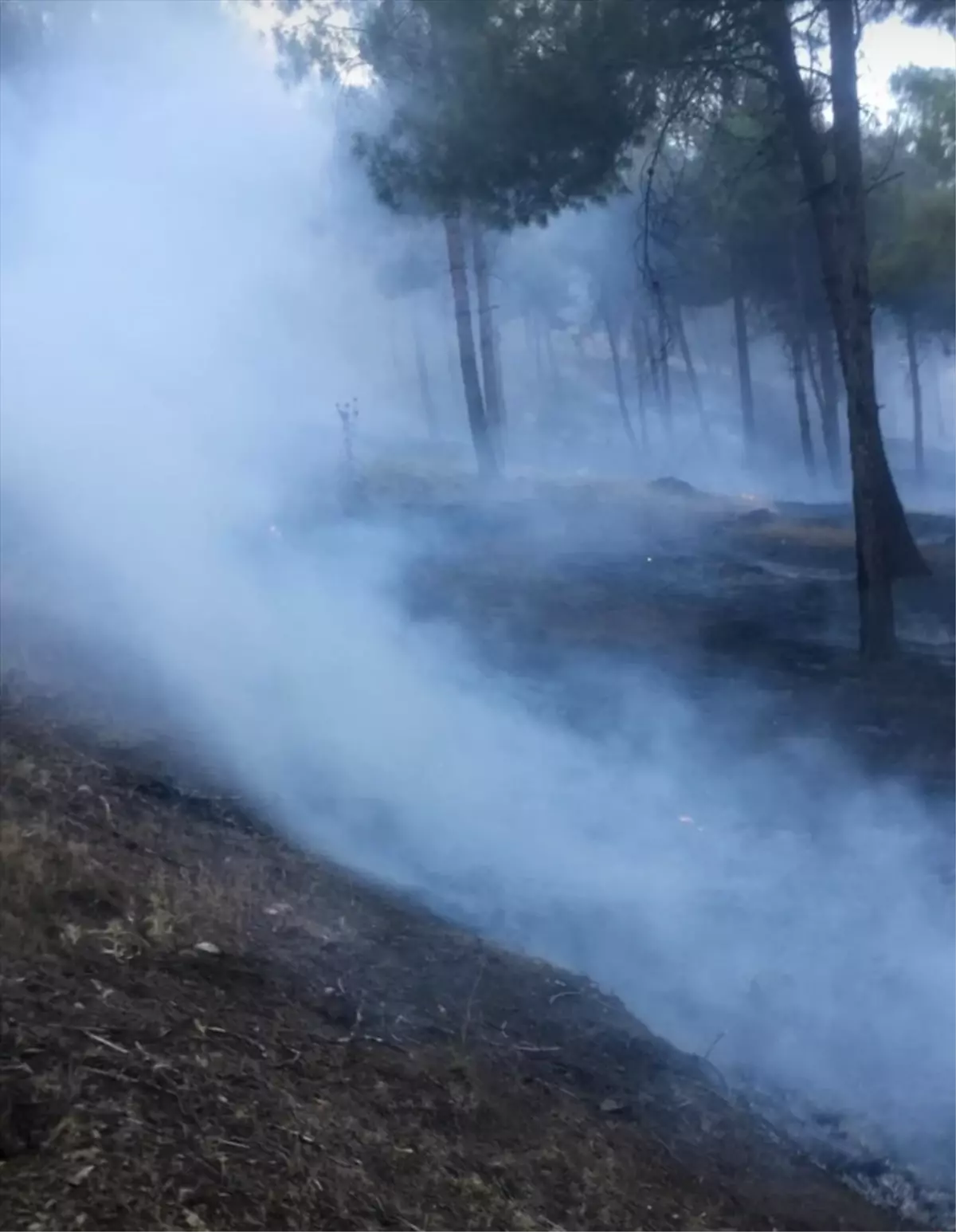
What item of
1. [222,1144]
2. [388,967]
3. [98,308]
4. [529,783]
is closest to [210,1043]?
[222,1144]

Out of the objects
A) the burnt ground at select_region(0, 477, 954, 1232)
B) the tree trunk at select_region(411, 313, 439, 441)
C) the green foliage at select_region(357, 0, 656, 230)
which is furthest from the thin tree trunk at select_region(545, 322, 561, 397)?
the burnt ground at select_region(0, 477, 954, 1232)

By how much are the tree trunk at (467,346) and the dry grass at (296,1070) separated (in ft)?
49.2

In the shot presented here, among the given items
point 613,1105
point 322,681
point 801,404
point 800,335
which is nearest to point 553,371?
point 800,335

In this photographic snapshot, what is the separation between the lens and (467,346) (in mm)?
19719

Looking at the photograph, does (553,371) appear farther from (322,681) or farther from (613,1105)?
(613,1105)

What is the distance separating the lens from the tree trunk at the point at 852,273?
9523mm

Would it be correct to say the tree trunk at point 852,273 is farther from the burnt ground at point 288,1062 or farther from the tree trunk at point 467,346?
the tree trunk at point 467,346

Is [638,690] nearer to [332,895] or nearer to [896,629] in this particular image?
[896,629]

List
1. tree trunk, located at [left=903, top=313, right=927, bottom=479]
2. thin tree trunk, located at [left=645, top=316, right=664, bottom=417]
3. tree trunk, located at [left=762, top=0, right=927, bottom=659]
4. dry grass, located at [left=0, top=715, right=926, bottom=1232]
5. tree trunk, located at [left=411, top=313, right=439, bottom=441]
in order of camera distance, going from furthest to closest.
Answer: tree trunk, located at [left=411, top=313, right=439, bottom=441]
tree trunk, located at [left=903, top=313, right=927, bottom=479]
thin tree trunk, located at [left=645, top=316, right=664, bottom=417]
tree trunk, located at [left=762, top=0, right=927, bottom=659]
dry grass, located at [left=0, top=715, right=926, bottom=1232]

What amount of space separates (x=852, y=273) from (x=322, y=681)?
4.75 metres

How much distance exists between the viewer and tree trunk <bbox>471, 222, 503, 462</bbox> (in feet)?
73.2

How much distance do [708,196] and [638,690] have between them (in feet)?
32.2

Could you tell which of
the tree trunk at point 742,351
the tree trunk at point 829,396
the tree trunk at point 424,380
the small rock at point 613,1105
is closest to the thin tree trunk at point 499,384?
the tree trunk at point 424,380

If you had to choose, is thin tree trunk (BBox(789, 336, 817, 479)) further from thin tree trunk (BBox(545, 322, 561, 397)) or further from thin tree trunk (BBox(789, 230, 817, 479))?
thin tree trunk (BBox(545, 322, 561, 397))
